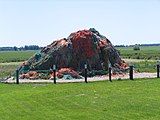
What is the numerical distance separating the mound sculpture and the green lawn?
53.3 ft

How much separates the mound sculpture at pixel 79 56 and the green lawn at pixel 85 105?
16253 millimetres

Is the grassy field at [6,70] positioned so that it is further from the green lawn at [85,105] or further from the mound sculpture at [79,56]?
the green lawn at [85,105]

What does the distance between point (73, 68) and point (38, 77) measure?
381cm

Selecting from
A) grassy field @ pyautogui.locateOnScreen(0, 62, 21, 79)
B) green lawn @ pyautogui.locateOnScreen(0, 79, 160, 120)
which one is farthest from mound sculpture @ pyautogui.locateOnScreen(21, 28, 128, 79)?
green lawn @ pyautogui.locateOnScreen(0, 79, 160, 120)

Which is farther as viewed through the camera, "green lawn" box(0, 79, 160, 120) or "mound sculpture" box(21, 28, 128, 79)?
"mound sculpture" box(21, 28, 128, 79)

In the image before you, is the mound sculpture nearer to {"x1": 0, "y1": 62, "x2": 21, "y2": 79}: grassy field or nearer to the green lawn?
{"x1": 0, "y1": 62, "x2": 21, "y2": 79}: grassy field

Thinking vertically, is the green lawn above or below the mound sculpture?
below

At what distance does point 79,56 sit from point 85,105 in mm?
22199

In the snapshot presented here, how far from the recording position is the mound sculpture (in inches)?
1590

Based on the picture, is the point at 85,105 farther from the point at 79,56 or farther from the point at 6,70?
the point at 6,70

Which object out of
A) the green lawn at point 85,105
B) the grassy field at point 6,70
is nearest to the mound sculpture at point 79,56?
the grassy field at point 6,70

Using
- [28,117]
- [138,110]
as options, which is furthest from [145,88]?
[28,117]

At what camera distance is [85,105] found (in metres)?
18.7

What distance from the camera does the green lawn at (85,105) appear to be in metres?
16.2
